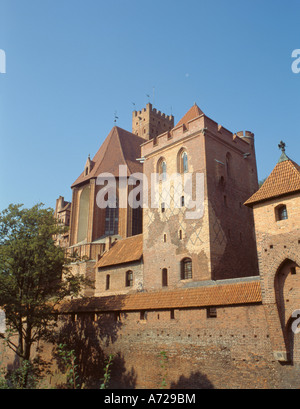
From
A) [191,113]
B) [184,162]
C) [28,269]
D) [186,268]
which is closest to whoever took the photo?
[28,269]

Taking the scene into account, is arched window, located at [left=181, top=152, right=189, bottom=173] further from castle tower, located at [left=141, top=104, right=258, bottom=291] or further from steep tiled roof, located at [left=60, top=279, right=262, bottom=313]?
steep tiled roof, located at [left=60, top=279, right=262, bottom=313]

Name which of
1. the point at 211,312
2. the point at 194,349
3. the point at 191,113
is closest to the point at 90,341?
the point at 194,349

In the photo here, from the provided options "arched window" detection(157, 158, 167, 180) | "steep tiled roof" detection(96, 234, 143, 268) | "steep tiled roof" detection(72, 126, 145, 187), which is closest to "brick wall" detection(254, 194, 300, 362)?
"arched window" detection(157, 158, 167, 180)

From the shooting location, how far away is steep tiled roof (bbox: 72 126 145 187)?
32.0 metres

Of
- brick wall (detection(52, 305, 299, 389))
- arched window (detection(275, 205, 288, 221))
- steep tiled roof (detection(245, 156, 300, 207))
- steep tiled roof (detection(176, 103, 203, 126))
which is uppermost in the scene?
steep tiled roof (detection(176, 103, 203, 126))

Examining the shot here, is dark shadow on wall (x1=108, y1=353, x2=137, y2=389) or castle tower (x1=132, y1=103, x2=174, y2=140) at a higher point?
castle tower (x1=132, y1=103, x2=174, y2=140)

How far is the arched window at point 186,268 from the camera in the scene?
19.8 meters

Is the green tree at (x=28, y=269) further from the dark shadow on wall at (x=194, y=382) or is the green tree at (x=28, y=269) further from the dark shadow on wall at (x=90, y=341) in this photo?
the dark shadow on wall at (x=194, y=382)

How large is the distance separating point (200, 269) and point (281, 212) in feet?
20.7

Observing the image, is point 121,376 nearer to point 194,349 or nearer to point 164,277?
point 194,349

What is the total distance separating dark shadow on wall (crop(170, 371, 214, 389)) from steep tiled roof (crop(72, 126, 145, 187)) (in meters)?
19.7

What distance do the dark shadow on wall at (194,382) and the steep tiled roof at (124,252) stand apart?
898 cm

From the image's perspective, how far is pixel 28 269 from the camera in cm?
1791
